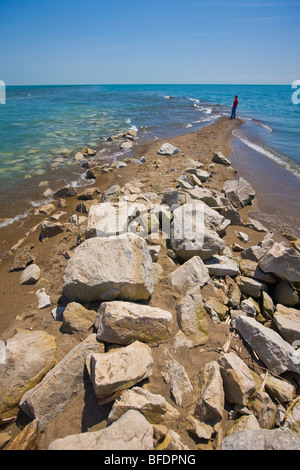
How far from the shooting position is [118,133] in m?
17.2

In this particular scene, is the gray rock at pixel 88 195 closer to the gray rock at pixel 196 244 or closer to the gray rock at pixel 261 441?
the gray rock at pixel 196 244

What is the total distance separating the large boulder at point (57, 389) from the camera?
2322mm

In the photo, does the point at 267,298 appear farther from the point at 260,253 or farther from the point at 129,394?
the point at 129,394

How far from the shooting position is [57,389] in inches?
94.9

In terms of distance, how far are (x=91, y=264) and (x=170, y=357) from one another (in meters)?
1.55

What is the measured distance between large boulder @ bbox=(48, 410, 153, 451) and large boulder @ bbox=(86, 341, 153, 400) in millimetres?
283

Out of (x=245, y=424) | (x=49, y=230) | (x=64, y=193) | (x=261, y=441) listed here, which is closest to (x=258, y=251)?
(x=245, y=424)

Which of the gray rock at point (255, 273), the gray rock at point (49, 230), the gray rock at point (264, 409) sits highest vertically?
the gray rock at point (49, 230)

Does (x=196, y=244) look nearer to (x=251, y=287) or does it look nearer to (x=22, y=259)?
(x=251, y=287)

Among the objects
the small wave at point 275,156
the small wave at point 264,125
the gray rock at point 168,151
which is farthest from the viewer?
the small wave at point 264,125

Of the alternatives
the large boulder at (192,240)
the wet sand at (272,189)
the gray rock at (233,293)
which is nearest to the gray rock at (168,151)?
the wet sand at (272,189)

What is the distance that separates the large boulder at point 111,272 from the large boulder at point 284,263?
2.15 m
